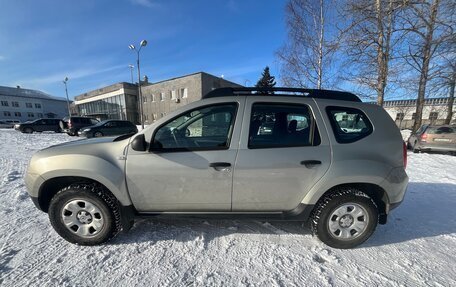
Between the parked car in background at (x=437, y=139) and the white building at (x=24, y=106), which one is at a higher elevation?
the white building at (x=24, y=106)

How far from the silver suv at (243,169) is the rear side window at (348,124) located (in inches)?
0.5

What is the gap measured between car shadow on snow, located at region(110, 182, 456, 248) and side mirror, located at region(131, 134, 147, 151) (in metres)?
1.16

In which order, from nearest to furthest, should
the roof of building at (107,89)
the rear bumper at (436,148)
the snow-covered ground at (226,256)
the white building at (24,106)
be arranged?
the snow-covered ground at (226,256)
the rear bumper at (436,148)
the roof of building at (107,89)
the white building at (24,106)

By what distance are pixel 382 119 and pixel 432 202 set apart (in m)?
2.62

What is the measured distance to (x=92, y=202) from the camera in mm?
2555

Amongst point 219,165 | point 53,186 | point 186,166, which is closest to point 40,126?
point 53,186

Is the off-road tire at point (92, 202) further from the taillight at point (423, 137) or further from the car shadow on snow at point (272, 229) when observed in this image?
the taillight at point (423, 137)

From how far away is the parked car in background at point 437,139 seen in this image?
872 cm

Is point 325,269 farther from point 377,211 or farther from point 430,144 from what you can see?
point 430,144

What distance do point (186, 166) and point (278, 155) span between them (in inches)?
41.7

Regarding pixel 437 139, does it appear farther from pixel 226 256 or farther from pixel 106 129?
pixel 106 129

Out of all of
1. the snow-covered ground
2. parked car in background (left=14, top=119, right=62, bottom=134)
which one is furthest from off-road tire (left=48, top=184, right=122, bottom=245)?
parked car in background (left=14, top=119, right=62, bottom=134)

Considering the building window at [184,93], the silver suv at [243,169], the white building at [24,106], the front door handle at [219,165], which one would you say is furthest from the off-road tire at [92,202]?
the white building at [24,106]

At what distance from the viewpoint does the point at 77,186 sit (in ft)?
8.43
